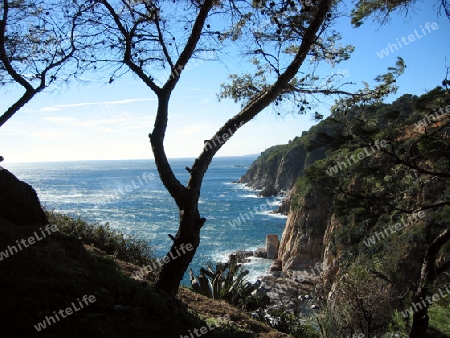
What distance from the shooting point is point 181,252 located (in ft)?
14.2

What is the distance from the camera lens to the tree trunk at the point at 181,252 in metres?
4.29

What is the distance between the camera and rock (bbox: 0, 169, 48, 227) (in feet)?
18.3

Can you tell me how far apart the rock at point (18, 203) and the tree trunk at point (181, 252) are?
8.33 feet

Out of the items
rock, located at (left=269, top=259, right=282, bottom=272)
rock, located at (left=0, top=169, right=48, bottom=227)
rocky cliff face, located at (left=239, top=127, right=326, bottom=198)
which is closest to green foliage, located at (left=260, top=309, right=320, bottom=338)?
rock, located at (left=0, top=169, right=48, bottom=227)

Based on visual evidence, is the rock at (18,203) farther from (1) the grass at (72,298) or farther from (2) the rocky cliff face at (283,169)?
(2) the rocky cliff face at (283,169)

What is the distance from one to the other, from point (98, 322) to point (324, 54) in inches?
175

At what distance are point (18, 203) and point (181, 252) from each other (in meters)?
3.26

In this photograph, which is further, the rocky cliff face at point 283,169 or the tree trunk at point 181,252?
the rocky cliff face at point 283,169

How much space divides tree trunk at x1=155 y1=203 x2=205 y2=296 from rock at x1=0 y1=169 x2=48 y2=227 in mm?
2538

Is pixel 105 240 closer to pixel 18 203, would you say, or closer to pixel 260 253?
pixel 18 203

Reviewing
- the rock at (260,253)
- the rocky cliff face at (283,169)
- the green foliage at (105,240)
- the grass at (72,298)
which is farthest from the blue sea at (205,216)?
the grass at (72,298)

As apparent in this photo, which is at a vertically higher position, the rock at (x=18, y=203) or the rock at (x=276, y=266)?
the rock at (x=18, y=203)

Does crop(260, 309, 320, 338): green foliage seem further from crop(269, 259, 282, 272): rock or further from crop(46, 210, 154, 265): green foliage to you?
crop(269, 259, 282, 272): rock

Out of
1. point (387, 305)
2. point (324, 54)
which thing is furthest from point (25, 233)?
point (387, 305)
